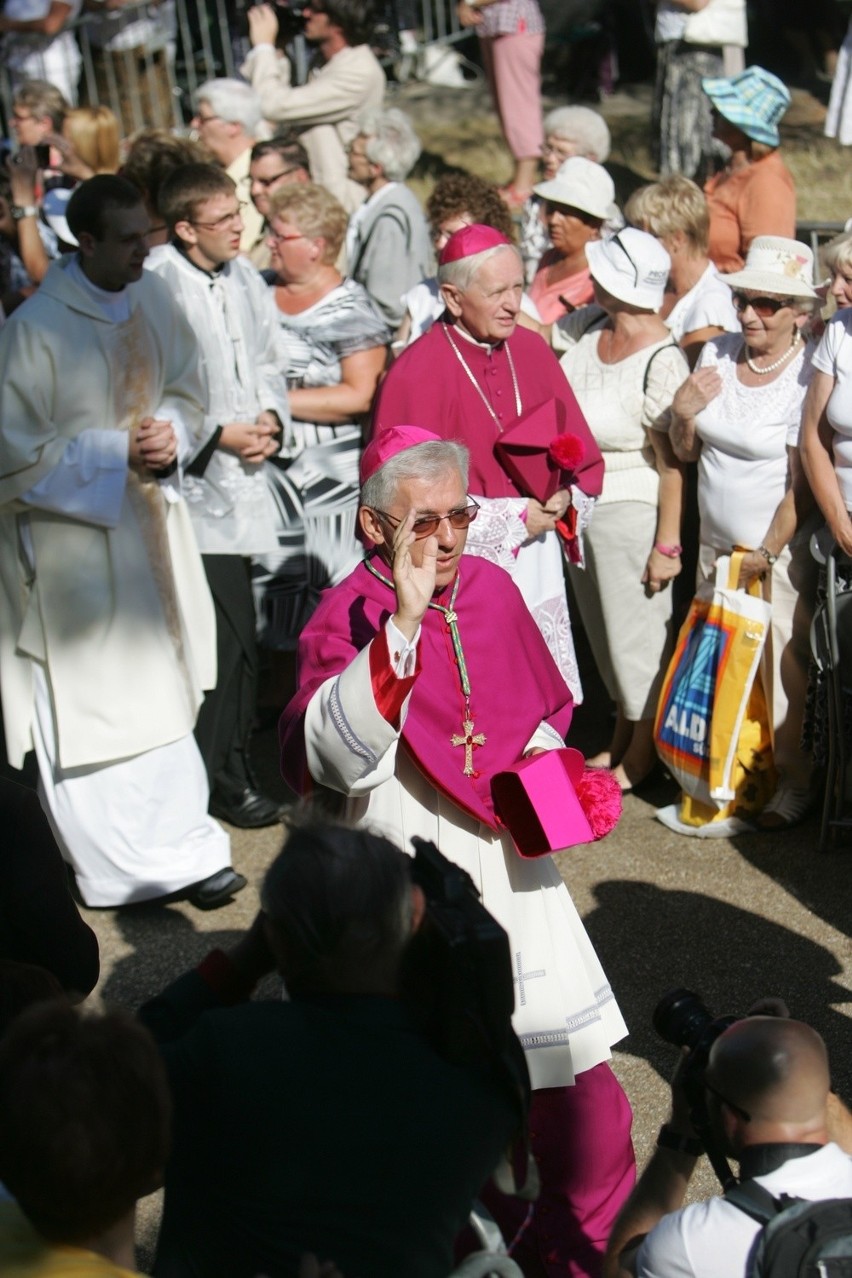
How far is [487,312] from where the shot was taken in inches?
187

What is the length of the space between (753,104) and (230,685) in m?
3.59

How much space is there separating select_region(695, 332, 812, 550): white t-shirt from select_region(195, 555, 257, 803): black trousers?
1792 millimetres

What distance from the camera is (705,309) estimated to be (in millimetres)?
5926

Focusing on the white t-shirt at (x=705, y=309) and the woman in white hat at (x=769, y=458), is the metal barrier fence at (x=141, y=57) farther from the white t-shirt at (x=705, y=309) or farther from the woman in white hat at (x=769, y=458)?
the woman in white hat at (x=769, y=458)

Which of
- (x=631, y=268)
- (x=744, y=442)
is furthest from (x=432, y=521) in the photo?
(x=631, y=268)

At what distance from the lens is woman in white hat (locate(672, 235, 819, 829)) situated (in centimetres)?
514

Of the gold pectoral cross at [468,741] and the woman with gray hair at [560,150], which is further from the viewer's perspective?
the woman with gray hair at [560,150]

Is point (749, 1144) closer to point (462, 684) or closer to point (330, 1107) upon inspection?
point (330, 1107)

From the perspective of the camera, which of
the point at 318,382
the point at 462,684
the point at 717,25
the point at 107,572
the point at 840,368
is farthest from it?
the point at 717,25

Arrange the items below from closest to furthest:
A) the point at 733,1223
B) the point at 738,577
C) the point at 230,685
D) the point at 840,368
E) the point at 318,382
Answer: the point at 733,1223 < the point at 840,368 < the point at 738,577 < the point at 230,685 < the point at 318,382

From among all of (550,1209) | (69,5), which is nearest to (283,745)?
(550,1209)

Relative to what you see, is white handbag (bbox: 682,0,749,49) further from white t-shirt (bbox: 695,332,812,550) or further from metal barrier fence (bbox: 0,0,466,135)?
white t-shirt (bbox: 695,332,812,550)

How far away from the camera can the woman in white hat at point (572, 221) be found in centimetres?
634

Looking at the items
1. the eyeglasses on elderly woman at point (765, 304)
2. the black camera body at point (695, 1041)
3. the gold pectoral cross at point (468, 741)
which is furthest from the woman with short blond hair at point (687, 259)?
the black camera body at point (695, 1041)
